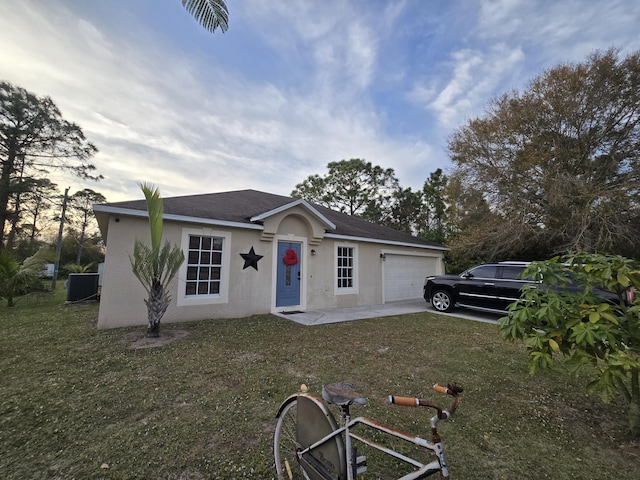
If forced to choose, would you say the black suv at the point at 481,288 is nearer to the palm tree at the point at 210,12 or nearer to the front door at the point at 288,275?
the front door at the point at 288,275

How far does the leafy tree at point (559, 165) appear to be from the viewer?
1242cm

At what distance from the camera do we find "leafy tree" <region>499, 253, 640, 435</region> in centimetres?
213

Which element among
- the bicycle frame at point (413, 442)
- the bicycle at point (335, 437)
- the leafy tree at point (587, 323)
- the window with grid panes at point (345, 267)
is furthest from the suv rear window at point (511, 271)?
the bicycle frame at point (413, 442)

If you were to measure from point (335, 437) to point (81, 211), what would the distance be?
104ft

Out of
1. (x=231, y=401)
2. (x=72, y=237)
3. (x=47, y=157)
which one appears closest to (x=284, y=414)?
(x=231, y=401)

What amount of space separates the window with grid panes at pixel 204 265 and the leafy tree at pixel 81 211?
73.0ft

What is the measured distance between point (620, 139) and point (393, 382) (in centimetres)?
1823

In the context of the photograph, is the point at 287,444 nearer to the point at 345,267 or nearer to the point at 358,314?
the point at 358,314

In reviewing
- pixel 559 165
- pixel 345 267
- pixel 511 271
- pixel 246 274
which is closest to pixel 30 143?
pixel 246 274

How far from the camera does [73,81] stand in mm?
6812

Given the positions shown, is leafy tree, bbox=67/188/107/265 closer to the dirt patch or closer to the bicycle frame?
the dirt patch

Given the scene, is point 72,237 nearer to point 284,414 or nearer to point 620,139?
point 284,414

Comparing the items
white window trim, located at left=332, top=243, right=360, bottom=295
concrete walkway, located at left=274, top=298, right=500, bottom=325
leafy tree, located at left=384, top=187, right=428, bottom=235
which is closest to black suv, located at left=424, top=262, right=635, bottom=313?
concrete walkway, located at left=274, top=298, right=500, bottom=325

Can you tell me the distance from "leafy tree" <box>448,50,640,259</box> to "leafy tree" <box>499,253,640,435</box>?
1309 centimetres
